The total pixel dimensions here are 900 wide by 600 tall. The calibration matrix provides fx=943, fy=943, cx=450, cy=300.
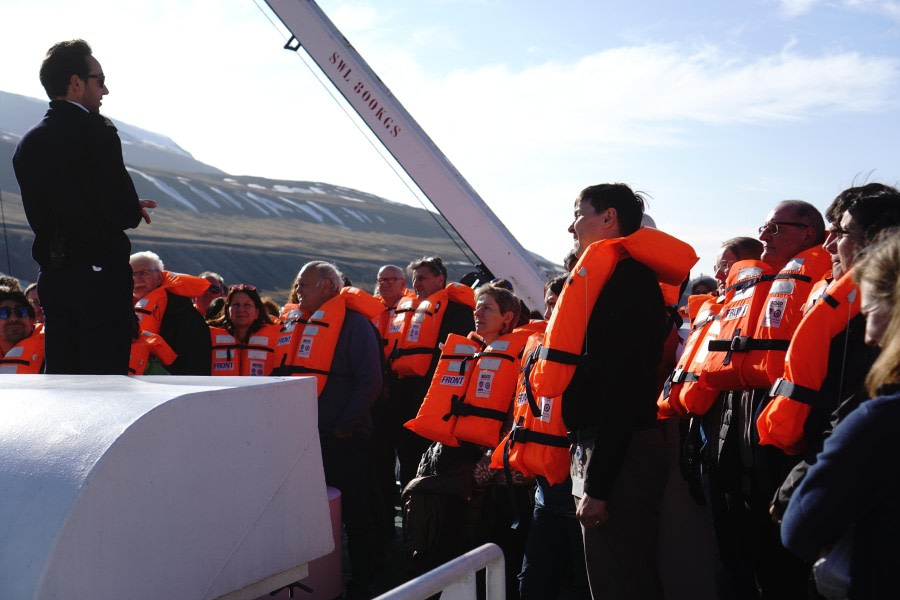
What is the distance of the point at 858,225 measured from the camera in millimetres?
2643

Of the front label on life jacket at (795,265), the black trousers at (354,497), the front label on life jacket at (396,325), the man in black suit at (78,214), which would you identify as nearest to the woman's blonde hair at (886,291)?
the front label on life jacket at (795,265)

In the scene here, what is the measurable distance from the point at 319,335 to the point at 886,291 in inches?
143

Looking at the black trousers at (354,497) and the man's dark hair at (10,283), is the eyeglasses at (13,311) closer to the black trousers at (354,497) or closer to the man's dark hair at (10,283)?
the man's dark hair at (10,283)

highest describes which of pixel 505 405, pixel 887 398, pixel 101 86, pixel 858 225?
pixel 101 86

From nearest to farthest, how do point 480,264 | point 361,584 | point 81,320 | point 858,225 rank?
point 858,225
point 81,320
point 361,584
point 480,264

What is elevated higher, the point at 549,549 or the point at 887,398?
the point at 887,398

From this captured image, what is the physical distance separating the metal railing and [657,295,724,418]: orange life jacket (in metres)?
1.36

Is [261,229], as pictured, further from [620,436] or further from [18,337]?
[620,436]

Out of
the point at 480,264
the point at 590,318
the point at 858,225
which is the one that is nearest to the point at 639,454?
the point at 590,318

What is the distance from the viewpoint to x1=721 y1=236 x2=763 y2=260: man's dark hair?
164 inches

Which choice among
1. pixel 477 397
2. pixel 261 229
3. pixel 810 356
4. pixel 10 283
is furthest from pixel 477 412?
pixel 261 229

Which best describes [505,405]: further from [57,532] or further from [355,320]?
[57,532]

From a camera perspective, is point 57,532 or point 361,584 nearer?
point 57,532

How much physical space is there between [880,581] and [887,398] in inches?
12.1
